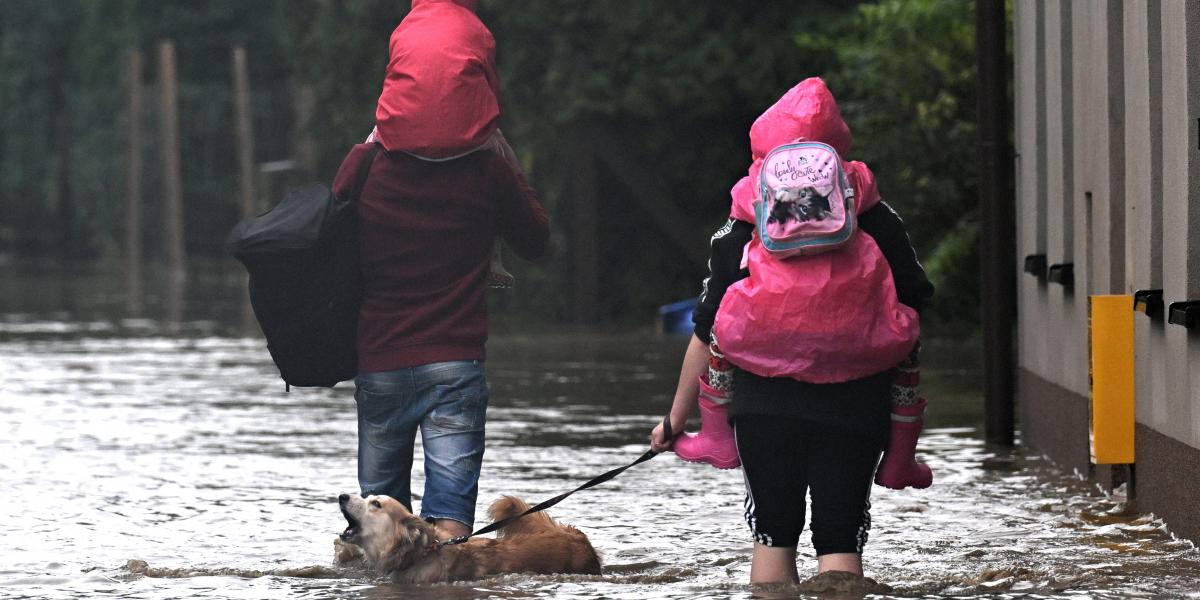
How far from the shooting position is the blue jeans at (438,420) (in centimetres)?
726

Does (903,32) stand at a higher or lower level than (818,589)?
higher

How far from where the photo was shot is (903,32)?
20.4m

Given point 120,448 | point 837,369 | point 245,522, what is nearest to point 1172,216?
point 837,369

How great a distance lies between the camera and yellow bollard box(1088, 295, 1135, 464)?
8.91 meters

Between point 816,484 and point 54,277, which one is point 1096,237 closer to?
point 816,484

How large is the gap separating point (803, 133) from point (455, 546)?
185 centimetres

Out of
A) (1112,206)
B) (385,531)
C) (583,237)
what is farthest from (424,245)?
(583,237)

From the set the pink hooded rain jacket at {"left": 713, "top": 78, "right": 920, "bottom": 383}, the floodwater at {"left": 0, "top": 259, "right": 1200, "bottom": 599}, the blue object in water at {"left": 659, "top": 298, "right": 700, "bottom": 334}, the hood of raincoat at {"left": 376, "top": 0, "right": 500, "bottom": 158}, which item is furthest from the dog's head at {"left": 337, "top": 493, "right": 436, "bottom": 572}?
the blue object in water at {"left": 659, "top": 298, "right": 700, "bottom": 334}

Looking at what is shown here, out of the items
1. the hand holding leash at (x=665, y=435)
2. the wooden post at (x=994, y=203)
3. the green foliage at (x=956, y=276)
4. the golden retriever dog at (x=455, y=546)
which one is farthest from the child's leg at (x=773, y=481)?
the green foliage at (x=956, y=276)

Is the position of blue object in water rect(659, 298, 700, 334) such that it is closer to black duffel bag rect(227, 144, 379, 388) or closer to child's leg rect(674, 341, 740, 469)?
black duffel bag rect(227, 144, 379, 388)

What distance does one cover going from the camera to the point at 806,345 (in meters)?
6.05

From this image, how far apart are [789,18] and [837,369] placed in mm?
19617

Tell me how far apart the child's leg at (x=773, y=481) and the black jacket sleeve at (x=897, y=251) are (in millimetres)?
518

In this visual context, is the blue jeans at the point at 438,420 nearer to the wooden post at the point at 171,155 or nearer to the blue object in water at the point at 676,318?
the blue object in water at the point at 676,318
